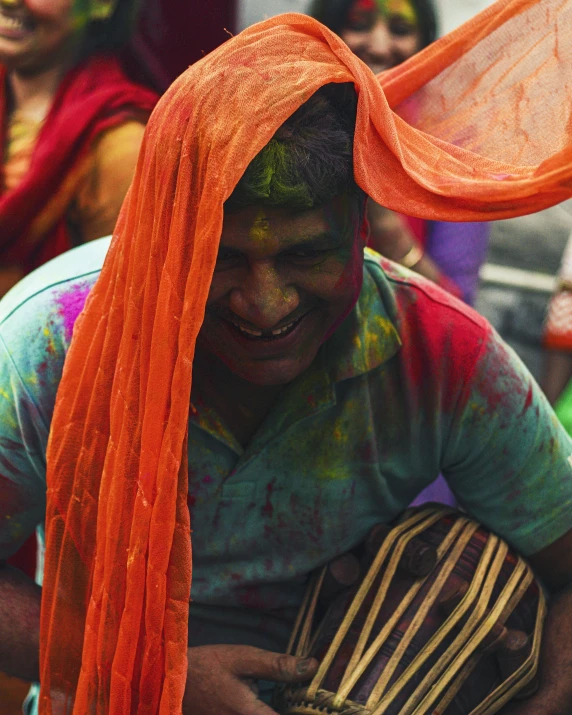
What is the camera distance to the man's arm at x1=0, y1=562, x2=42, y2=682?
2256mm

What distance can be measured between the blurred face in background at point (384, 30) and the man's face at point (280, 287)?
2334 mm

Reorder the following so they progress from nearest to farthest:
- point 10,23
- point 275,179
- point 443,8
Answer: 1. point 275,179
2. point 10,23
3. point 443,8

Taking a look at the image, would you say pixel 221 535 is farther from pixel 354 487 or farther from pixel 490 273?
pixel 490 273

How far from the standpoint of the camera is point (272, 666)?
7.36ft

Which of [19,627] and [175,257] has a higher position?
[175,257]

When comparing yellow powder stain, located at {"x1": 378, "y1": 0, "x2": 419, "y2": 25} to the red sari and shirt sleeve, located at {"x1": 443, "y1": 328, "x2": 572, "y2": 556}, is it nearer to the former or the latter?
the red sari

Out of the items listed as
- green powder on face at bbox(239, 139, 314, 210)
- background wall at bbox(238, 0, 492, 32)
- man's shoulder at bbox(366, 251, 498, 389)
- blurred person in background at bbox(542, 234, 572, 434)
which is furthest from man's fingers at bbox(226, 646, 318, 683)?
background wall at bbox(238, 0, 492, 32)

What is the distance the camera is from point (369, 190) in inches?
75.1

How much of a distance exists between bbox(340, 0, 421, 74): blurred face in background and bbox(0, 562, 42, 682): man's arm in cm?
258

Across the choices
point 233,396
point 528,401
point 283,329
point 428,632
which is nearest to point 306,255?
point 283,329

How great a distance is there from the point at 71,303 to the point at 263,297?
50 centimetres

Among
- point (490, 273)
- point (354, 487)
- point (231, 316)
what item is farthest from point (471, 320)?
point (490, 273)

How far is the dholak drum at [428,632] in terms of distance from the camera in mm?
2201

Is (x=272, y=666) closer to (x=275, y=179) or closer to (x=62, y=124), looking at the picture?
(x=275, y=179)
